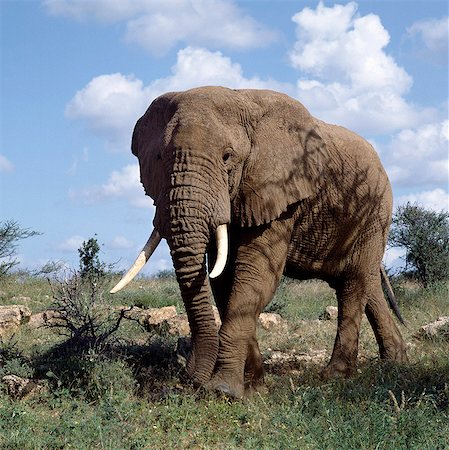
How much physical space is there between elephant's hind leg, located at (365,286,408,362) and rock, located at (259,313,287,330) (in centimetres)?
235

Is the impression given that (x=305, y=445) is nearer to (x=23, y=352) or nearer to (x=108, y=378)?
(x=108, y=378)

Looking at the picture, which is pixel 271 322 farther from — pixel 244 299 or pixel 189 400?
pixel 189 400

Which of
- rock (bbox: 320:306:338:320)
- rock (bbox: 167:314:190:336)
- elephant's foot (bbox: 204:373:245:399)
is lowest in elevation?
elephant's foot (bbox: 204:373:245:399)

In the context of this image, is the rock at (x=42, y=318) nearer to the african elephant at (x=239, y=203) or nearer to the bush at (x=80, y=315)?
the bush at (x=80, y=315)

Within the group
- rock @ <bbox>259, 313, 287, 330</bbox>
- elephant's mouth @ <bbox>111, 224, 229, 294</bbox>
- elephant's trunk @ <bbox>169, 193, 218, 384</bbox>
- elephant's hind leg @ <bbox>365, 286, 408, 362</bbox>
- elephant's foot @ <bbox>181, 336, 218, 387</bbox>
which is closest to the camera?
elephant's trunk @ <bbox>169, 193, 218, 384</bbox>

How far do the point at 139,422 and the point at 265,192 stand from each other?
246 centimetres

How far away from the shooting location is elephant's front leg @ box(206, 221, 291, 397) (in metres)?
7.68

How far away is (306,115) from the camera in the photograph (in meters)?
8.44

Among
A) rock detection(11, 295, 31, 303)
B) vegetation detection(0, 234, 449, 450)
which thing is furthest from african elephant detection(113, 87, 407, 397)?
rock detection(11, 295, 31, 303)

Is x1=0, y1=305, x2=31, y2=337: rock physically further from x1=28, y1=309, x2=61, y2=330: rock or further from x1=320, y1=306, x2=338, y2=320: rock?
x1=320, y1=306, x2=338, y2=320: rock

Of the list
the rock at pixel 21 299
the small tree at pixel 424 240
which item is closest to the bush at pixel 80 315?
the rock at pixel 21 299

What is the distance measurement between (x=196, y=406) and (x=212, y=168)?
6.96 feet

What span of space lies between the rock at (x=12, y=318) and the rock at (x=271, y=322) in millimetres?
3632

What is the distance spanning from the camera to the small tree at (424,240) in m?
20.7
